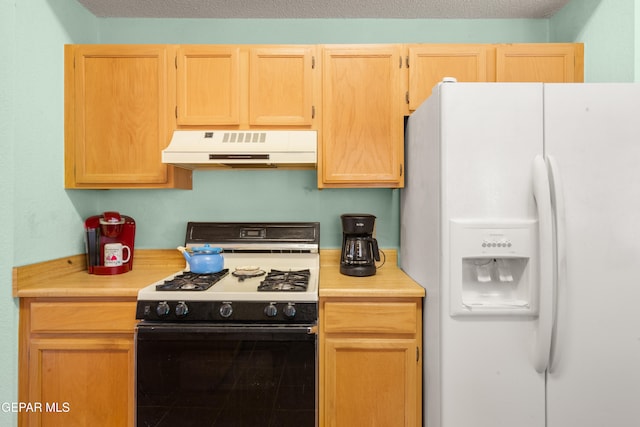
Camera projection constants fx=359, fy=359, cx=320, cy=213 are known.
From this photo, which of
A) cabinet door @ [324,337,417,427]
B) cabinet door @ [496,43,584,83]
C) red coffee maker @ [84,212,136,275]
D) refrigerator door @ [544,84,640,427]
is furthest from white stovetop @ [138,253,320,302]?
cabinet door @ [496,43,584,83]

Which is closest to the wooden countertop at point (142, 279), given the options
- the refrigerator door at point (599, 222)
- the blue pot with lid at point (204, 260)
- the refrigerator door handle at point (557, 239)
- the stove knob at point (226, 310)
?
the blue pot with lid at point (204, 260)

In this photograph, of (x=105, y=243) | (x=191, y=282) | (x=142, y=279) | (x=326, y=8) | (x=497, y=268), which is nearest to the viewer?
(x=497, y=268)

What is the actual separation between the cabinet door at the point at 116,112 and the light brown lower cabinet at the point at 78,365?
746 mm

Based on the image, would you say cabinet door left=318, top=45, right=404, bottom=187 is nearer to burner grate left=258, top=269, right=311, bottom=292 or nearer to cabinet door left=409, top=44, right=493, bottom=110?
cabinet door left=409, top=44, right=493, bottom=110

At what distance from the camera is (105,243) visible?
211 centimetres

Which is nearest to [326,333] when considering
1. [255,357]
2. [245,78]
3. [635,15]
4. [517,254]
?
[255,357]

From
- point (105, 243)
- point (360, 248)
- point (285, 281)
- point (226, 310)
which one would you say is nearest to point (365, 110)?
point (360, 248)

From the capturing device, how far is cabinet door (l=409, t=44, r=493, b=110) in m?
2.04

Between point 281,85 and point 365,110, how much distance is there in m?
0.50

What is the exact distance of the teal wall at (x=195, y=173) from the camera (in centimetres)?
172

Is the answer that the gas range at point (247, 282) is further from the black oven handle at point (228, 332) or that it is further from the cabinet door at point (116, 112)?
the cabinet door at point (116, 112)

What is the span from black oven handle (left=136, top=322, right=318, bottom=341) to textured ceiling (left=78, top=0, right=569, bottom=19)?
6.18 ft

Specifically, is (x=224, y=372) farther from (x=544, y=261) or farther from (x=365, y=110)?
(x=365, y=110)

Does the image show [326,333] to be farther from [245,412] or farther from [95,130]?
[95,130]
